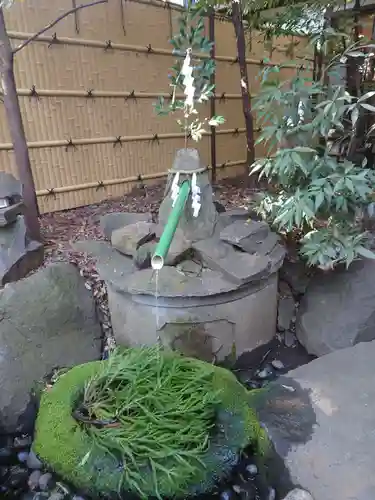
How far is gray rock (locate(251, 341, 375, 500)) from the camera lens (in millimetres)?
1593

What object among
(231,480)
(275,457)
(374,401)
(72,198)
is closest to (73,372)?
(231,480)

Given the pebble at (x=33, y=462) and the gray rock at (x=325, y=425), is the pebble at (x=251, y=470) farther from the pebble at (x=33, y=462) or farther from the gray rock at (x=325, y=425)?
the pebble at (x=33, y=462)

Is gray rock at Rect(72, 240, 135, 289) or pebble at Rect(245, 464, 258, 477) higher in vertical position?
gray rock at Rect(72, 240, 135, 289)


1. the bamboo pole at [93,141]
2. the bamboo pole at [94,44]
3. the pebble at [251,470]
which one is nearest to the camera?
the pebble at [251,470]

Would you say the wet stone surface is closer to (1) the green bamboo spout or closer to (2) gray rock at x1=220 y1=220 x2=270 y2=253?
(2) gray rock at x1=220 y1=220 x2=270 y2=253

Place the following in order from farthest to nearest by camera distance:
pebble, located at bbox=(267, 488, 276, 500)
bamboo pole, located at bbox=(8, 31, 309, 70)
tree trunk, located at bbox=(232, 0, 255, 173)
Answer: tree trunk, located at bbox=(232, 0, 255, 173) < bamboo pole, located at bbox=(8, 31, 309, 70) < pebble, located at bbox=(267, 488, 276, 500)

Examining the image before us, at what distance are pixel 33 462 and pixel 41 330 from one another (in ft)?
2.64

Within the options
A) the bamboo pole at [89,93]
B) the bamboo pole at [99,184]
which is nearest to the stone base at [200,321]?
the bamboo pole at [99,184]

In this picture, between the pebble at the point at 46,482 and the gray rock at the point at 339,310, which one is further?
the gray rock at the point at 339,310

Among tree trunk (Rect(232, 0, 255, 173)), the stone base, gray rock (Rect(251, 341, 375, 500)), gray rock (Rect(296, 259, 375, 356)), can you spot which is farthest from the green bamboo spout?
tree trunk (Rect(232, 0, 255, 173))

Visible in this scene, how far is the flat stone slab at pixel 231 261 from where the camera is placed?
2.44 metres

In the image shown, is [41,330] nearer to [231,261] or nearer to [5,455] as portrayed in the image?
[5,455]

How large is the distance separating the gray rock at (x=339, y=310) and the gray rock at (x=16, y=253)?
2.04 meters

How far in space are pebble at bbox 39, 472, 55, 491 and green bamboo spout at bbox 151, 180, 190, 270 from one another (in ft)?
3.52
